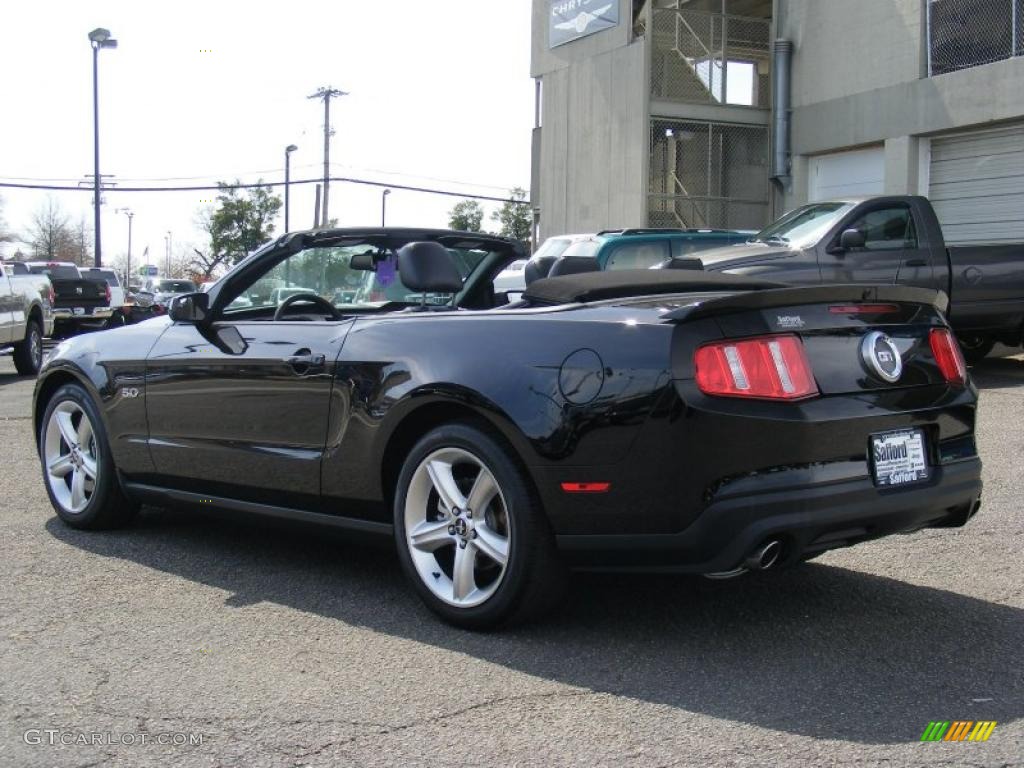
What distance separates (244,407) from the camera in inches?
206

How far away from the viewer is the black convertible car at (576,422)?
3.89 m

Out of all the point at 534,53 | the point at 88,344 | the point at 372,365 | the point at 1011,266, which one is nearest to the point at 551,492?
the point at 372,365

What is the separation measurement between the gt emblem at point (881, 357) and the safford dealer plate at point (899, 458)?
202mm

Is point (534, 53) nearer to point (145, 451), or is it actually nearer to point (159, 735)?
point (145, 451)

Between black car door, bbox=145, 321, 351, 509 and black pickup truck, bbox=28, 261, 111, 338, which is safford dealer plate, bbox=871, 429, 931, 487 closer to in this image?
black car door, bbox=145, 321, 351, 509

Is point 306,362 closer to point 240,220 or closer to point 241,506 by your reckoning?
point 241,506

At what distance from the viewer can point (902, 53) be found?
20.3m

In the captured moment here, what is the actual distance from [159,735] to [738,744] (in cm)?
162

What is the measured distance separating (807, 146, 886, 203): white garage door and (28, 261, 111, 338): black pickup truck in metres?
14.9

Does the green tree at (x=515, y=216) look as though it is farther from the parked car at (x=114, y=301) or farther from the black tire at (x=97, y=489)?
the black tire at (x=97, y=489)

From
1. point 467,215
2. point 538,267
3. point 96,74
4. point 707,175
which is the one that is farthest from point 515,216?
point 538,267

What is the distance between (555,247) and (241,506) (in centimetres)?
1217

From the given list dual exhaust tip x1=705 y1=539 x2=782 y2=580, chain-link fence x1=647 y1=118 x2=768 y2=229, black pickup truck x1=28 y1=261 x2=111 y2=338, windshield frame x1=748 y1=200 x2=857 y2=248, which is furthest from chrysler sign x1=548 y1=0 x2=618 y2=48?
dual exhaust tip x1=705 y1=539 x2=782 y2=580

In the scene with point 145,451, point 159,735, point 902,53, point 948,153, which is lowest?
point 159,735
